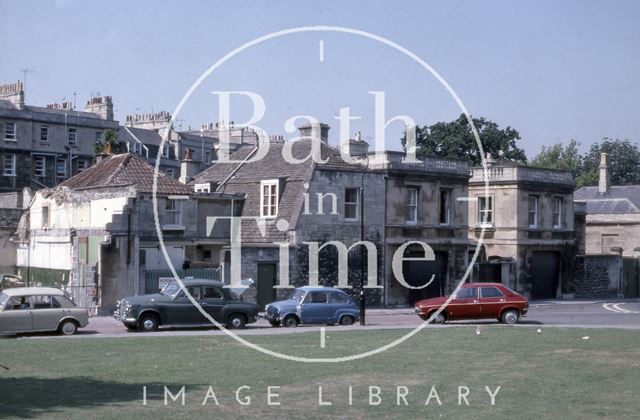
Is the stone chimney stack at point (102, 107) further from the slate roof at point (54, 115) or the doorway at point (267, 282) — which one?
the doorway at point (267, 282)

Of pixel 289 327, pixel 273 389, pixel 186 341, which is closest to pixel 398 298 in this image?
pixel 289 327

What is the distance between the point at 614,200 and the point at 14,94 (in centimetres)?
4695

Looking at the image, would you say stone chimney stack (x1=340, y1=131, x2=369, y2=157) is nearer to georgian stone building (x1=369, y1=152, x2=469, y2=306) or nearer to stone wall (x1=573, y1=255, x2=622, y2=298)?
georgian stone building (x1=369, y1=152, x2=469, y2=306)

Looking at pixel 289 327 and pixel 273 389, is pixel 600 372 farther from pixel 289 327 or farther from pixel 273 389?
pixel 289 327

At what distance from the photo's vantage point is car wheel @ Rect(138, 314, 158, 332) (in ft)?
104

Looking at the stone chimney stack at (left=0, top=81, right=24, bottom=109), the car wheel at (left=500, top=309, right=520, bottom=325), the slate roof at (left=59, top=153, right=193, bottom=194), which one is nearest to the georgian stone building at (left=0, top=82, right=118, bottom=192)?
the stone chimney stack at (left=0, top=81, right=24, bottom=109)

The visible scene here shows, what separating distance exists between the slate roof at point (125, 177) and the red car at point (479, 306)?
12.8m

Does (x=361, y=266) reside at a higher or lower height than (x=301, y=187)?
lower

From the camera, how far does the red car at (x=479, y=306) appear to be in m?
35.3

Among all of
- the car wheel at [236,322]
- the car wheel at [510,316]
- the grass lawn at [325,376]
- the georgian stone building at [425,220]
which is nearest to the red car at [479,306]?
the car wheel at [510,316]

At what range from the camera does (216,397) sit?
1684 cm

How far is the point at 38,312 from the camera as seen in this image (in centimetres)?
2991

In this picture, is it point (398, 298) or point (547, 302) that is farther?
point (547, 302)

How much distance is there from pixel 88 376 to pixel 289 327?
1515cm
